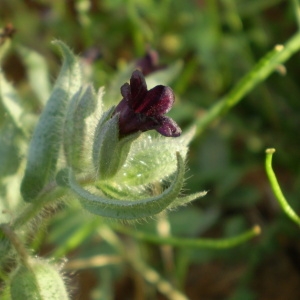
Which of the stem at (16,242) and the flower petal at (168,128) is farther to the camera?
the stem at (16,242)

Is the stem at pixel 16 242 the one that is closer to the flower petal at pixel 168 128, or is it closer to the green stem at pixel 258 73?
the flower petal at pixel 168 128

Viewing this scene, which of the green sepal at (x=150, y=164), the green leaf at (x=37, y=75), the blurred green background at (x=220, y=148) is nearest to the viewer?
the green sepal at (x=150, y=164)

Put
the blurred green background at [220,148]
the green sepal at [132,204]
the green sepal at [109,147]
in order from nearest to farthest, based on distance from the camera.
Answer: the green sepal at [132,204]
the green sepal at [109,147]
the blurred green background at [220,148]

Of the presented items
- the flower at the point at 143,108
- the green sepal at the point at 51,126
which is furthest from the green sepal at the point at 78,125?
the flower at the point at 143,108

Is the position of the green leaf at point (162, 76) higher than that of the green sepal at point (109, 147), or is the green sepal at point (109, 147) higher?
the green sepal at point (109, 147)

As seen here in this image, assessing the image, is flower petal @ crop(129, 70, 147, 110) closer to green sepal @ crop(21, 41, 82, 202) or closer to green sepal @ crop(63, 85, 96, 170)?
green sepal @ crop(63, 85, 96, 170)

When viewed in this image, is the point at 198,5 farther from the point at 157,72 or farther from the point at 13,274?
the point at 13,274

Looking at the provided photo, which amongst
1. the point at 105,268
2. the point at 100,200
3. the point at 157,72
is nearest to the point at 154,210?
the point at 100,200

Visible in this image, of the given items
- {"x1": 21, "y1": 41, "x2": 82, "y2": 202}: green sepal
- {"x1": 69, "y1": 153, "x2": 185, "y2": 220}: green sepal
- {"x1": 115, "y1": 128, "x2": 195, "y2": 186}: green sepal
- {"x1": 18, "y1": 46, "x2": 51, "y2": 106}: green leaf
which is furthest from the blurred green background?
{"x1": 69, "y1": 153, "x2": 185, "y2": 220}: green sepal
